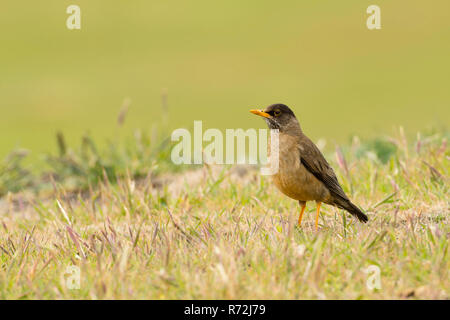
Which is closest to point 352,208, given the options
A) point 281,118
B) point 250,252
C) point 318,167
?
point 318,167

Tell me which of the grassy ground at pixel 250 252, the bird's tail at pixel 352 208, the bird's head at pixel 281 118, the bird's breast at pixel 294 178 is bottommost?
the grassy ground at pixel 250 252

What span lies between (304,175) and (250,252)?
1645 mm

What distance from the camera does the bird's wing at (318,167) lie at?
245 inches

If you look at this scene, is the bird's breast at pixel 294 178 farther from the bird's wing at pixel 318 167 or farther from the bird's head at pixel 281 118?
the bird's head at pixel 281 118

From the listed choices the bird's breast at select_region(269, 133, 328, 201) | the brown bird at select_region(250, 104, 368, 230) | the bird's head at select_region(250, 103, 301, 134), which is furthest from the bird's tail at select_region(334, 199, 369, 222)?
the bird's head at select_region(250, 103, 301, 134)

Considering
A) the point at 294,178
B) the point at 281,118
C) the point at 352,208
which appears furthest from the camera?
the point at 281,118

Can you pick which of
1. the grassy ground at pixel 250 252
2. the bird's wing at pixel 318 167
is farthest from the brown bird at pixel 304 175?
the grassy ground at pixel 250 252

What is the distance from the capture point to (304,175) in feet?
20.2

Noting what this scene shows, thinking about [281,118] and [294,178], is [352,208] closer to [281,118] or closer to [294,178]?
[294,178]

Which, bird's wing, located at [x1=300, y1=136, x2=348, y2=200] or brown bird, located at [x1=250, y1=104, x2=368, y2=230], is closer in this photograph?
brown bird, located at [x1=250, y1=104, x2=368, y2=230]

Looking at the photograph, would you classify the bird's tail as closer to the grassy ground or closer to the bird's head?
the grassy ground

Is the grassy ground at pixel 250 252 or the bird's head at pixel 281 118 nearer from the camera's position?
the grassy ground at pixel 250 252

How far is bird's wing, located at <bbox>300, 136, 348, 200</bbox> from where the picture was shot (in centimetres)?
623

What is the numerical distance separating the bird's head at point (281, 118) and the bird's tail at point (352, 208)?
84 centimetres
